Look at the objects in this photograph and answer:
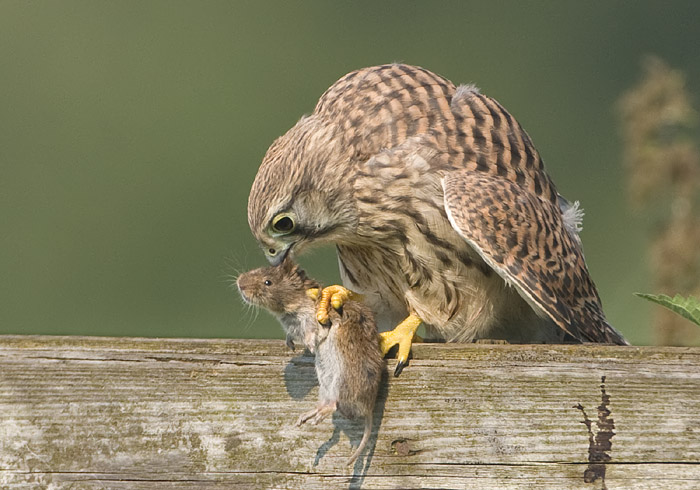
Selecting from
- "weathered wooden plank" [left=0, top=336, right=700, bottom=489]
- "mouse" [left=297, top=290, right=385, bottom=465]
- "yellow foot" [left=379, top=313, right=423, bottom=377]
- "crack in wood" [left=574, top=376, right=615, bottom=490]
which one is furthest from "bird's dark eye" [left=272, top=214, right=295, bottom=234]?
"crack in wood" [left=574, top=376, right=615, bottom=490]

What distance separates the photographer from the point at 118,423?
73.6 inches

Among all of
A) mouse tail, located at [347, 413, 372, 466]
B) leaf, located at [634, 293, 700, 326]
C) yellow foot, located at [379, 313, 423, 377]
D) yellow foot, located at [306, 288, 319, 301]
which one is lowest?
mouse tail, located at [347, 413, 372, 466]

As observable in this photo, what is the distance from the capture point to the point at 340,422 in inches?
73.9

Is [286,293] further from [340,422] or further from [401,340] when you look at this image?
[340,422]

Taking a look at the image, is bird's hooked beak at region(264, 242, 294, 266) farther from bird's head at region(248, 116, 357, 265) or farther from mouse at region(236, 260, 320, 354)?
mouse at region(236, 260, 320, 354)

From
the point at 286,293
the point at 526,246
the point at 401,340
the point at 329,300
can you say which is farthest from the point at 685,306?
the point at 526,246

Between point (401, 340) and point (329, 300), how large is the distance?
0.20 metres

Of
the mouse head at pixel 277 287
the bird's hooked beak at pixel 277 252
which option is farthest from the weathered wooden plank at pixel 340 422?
the bird's hooked beak at pixel 277 252

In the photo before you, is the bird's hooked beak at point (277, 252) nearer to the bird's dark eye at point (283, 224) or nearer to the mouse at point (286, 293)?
the bird's dark eye at point (283, 224)

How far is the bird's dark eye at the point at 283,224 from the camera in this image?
8.88 ft

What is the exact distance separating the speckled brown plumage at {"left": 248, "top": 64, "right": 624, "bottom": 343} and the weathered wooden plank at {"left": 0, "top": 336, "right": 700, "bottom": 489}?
2.84ft

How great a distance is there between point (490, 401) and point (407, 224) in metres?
1.10

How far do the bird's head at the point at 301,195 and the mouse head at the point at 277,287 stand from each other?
1.05ft

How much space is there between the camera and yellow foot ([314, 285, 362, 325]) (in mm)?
2098
